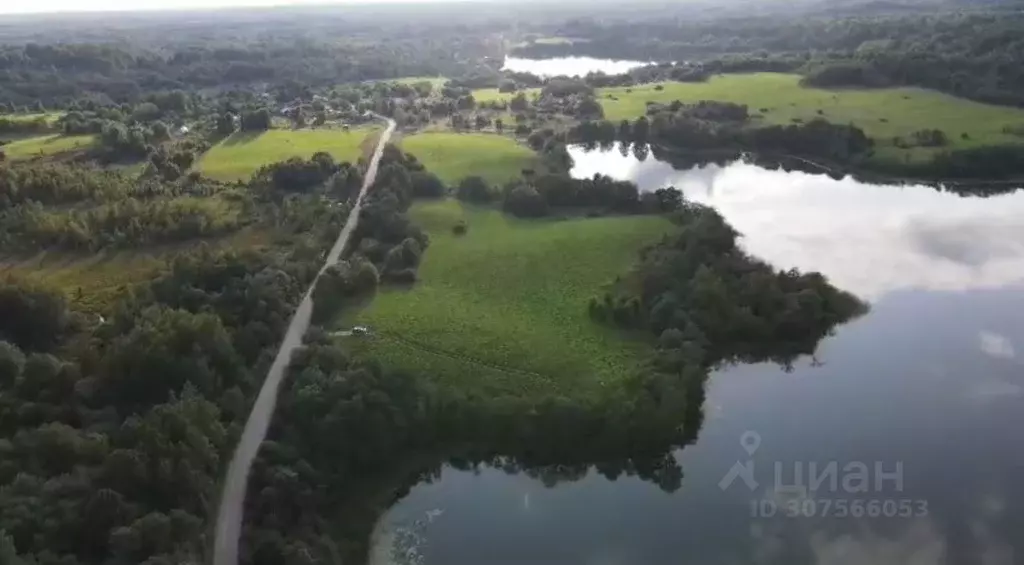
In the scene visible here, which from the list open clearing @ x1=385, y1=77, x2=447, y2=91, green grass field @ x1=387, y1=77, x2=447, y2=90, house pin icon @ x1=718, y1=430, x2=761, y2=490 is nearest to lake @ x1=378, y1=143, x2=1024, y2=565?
house pin icon @ x1=718, y1=430, x2=761, y2=490

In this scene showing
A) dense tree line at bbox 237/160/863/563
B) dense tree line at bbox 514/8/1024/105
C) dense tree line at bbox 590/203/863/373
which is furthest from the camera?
dense tree line at bbox 514/8/1024/105

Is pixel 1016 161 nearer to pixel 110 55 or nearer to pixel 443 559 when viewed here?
pixel 443 559

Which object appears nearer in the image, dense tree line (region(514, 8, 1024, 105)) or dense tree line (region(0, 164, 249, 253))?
dense tree line (region(0, 164, 249, 253))

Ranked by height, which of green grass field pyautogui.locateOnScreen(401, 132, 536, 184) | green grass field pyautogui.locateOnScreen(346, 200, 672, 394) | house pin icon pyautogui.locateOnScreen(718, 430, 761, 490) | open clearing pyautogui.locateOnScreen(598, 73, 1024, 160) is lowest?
house pin icon pyautogui.locateOnScreen(718, 430, 761, 490)

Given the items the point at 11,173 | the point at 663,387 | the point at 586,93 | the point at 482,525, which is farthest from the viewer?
the point at 586,93

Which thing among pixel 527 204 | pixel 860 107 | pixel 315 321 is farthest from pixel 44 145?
pixel 860 107

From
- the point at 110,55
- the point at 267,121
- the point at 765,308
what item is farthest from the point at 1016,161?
the point at 110,55

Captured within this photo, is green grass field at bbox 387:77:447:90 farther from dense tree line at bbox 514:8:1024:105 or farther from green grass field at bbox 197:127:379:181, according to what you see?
green grass field at bbox 197:127:379:181
